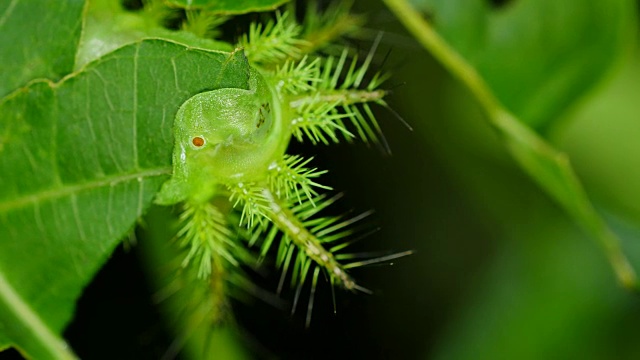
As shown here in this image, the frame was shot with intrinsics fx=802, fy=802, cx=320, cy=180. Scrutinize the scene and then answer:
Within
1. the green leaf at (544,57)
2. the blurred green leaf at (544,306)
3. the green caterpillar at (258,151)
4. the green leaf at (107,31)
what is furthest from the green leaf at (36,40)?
the blurred green leaf at (544,306)

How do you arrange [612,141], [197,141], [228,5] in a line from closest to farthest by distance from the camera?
[197,141], [228,5], [612,141]

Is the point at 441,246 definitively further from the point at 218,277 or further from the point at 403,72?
the point at 218,277

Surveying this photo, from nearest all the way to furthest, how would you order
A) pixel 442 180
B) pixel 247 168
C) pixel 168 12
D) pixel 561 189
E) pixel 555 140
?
1. pixel 247 168
2. pixel 168 12
3. pixel 561 189
4. pixel 555 140
5. pixel 442 180

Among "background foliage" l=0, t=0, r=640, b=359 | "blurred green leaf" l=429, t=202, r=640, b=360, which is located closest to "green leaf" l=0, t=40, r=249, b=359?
"background foliage" l=0, t=0, r=640, b=359

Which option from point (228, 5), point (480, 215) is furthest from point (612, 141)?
point (228, 5)

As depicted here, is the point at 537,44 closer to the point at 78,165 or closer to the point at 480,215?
the point at 480,215

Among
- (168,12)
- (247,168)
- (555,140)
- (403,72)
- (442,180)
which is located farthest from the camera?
(442,180)

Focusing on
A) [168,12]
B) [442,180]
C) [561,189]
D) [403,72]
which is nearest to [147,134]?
[168,12]
